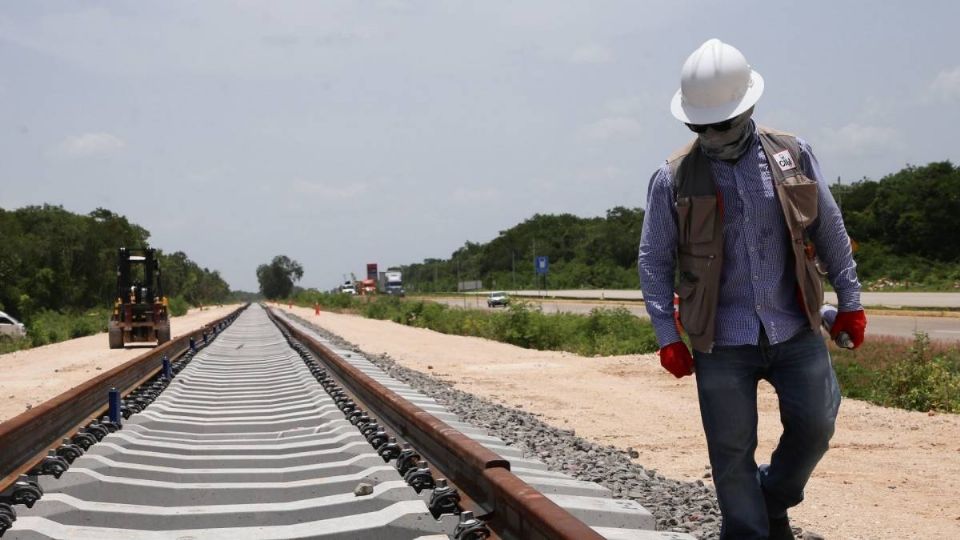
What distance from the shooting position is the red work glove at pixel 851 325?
11.4 feet

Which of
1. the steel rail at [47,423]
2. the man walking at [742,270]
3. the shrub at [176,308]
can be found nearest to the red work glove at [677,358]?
the man walking at [742,270]

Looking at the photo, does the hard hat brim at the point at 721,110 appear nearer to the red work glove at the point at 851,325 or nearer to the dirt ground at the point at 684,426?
the red work glove at the point at 851,325

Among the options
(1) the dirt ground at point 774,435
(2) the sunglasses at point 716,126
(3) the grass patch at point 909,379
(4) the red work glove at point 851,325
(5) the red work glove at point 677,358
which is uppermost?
(2) the sunglasses at point 716,126

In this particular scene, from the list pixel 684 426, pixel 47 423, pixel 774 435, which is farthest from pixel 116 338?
pixel 774 435

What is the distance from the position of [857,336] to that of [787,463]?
1.74 ft

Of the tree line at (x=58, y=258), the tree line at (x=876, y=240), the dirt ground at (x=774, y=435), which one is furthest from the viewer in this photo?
the tree line at (x=58, y=258)

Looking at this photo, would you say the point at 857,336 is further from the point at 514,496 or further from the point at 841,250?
the point at 514,496

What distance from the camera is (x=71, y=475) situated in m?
5.61

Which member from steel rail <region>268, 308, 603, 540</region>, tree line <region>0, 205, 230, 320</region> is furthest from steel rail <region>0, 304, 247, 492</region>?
tree line <region>0, 205, 230, 320</region>

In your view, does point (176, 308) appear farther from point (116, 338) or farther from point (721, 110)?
point (721, 110)

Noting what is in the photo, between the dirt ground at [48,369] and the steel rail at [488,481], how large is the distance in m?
6.29

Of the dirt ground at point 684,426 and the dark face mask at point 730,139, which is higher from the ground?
the dark face mask at point 730,139

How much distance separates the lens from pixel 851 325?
11.4ft

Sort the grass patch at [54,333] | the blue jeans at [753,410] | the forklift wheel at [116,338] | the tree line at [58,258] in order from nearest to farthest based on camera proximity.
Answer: the blue jeans at [753,410]
the forklift wheel at [116,338]
the grass patch at [54,333]
the tree line at [58,258]
